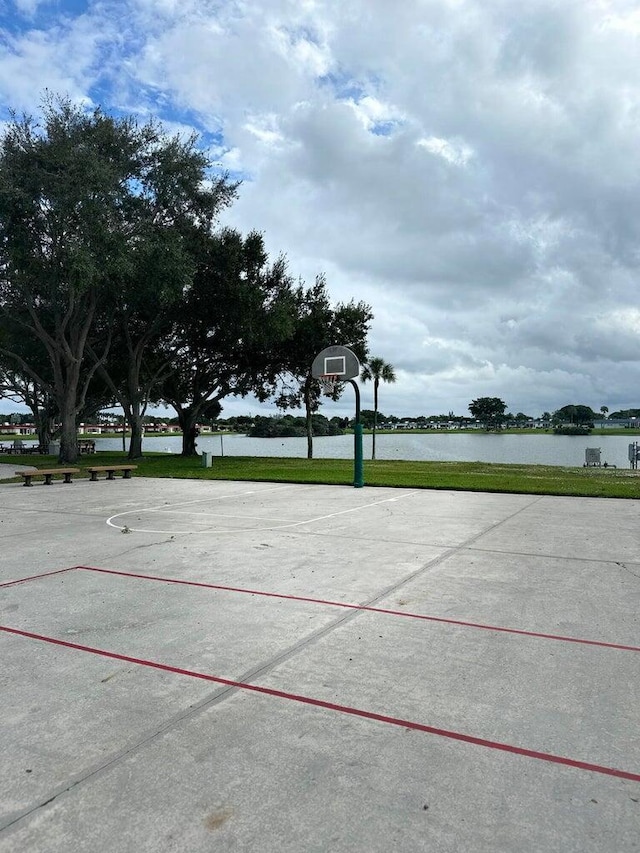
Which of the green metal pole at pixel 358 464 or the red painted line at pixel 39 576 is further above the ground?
the green metal pole at pixel 358 464

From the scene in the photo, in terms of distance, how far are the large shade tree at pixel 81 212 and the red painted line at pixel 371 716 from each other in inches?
772

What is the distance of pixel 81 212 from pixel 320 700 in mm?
23039

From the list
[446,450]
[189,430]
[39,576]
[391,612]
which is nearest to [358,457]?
[39,576]

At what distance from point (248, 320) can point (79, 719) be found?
26.7 meters

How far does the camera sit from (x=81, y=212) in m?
22.6

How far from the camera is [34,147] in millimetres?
22516

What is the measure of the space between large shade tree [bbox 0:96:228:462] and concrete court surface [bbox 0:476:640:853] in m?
18.0

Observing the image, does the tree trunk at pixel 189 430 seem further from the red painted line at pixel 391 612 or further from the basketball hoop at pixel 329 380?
the red painted line at pixel 391 612

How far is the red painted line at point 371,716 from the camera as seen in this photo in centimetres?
282

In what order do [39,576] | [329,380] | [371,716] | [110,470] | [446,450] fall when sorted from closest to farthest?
[371,716], [39,576], [110,470], [329,380], [446,450]

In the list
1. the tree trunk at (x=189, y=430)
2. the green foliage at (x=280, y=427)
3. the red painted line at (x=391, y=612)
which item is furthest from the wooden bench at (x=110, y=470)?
the green foliage at (x=280, y=427)

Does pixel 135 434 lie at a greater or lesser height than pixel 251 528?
greater

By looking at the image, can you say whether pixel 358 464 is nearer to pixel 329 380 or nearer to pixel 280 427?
pixel 329 380

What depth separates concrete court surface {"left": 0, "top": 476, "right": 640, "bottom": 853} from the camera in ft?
8.01
